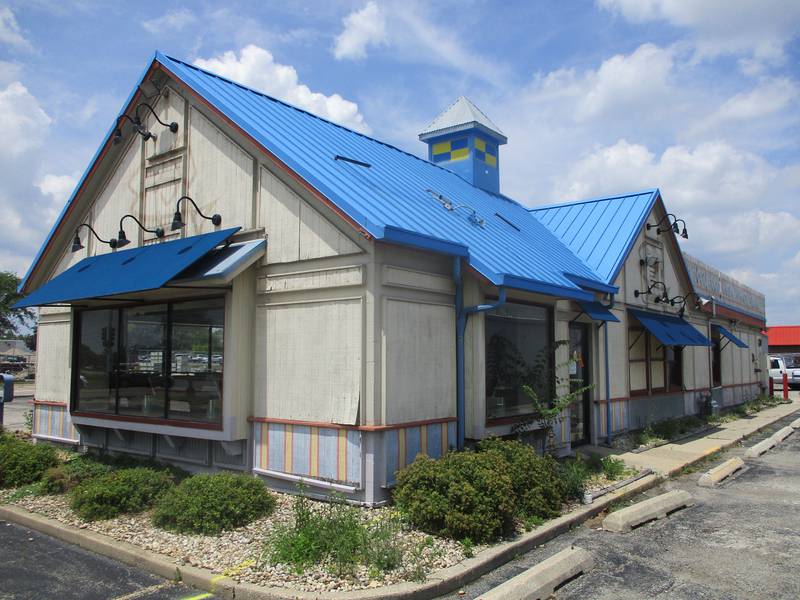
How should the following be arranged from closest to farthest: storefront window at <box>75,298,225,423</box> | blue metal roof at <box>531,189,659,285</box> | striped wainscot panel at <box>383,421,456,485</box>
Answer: striped wainscot panel at <box>383,421,456,485</box>, storefront window at <box>75,298,225,423</box>, blue metal roof at <box>531,189,659,285</box>

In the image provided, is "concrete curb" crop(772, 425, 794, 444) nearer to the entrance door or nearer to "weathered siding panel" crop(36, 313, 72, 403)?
the entrance door

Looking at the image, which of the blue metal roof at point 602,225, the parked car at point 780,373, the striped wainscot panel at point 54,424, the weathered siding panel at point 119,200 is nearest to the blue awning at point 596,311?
the blue metal roof at point 602,225

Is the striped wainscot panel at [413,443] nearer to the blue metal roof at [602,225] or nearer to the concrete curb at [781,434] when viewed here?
the blue metal roof at [602,225]

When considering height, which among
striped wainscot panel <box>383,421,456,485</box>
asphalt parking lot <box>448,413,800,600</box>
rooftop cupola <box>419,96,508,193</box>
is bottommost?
asphalt parking lot <box>448,413,800,600</box>

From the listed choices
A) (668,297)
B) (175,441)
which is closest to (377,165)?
(175,441)

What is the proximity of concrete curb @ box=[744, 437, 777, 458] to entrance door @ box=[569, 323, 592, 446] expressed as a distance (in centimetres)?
323

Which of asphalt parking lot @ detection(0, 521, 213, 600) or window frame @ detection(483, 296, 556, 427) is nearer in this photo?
asphalt parking lot @ detection(0, 521, 213, 600)

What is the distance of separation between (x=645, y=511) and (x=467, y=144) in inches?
419

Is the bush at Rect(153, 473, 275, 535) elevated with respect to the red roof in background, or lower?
lower

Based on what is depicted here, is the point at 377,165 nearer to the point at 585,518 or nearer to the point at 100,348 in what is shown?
the point at 100,348

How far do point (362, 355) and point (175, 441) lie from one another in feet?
12.7

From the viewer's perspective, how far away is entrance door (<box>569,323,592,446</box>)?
40.7 feet

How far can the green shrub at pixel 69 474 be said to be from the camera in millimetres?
8781

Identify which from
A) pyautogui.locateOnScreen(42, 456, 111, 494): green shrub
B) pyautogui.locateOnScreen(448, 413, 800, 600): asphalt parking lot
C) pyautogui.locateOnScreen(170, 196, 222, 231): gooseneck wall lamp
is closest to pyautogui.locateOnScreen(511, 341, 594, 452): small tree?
pyautogui.locateOnScreen(448, 413, 800, 600): asphalt parking lot
